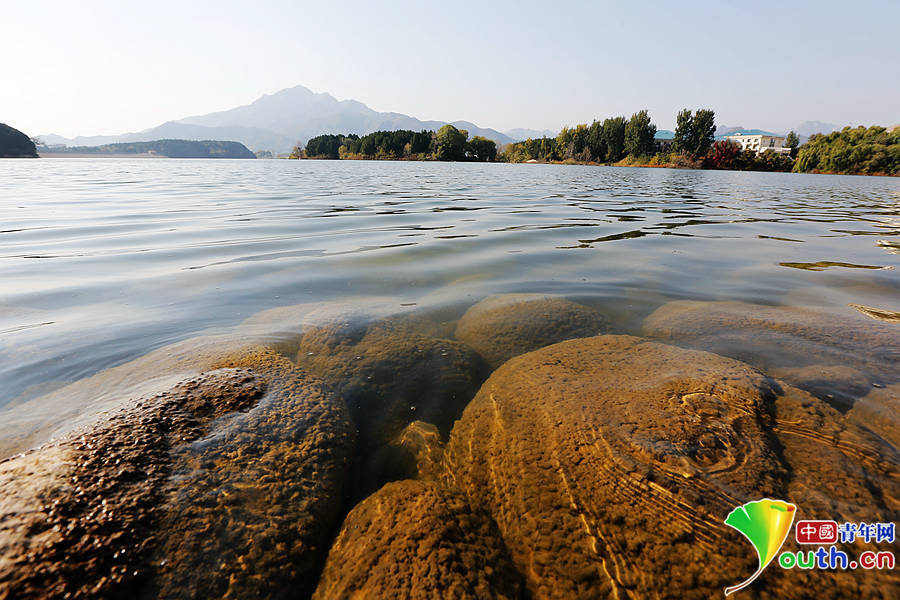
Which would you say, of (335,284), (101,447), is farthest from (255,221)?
(101,447)

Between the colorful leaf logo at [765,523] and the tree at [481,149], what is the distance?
91.5m

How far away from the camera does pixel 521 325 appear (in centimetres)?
357

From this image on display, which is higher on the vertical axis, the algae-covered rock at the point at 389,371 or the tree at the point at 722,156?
the tree at the point at 722,156

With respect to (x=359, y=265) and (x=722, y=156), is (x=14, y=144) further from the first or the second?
(x=722, y=156)

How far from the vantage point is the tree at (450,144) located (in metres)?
81.2

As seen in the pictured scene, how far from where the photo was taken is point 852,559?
4.41 ft

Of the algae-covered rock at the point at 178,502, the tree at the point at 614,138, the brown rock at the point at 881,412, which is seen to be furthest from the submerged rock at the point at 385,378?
the tree at the point at 614,138

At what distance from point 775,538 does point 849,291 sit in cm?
471

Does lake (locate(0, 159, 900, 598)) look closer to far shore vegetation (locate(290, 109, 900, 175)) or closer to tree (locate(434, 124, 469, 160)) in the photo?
far shore vegetation (locate(290, 109, 900, 175))

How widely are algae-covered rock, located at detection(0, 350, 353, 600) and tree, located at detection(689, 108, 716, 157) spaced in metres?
83.4

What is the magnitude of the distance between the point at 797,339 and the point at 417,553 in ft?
11.7

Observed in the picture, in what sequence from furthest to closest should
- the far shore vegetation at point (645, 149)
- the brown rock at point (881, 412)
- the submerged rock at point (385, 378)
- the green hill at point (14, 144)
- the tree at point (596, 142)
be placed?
1. the tree at point (596, 142)
2. the green hill at point (14, 144)
3. the far shore vegetation at point (645, 149)
4. the submerged rock at point (385, 378)
5. the brown rock at point (881, 412)

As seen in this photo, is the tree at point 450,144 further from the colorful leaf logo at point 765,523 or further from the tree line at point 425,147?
the colorful leaf logo at point 765,523

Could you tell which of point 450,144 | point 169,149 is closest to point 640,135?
point 450,144
